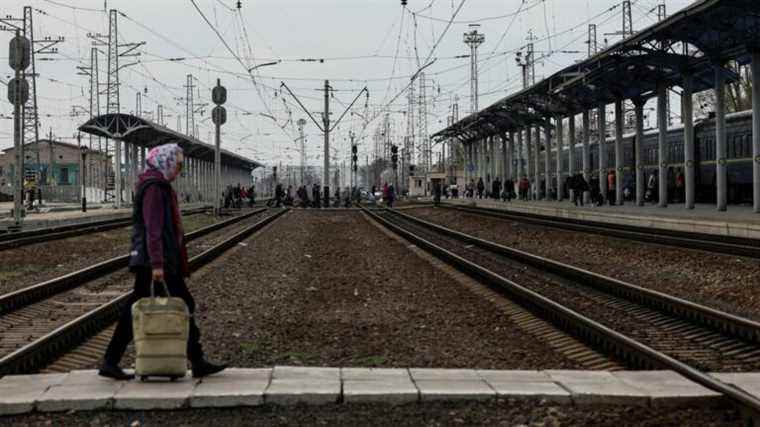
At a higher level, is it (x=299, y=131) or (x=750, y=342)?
(x=299, y=131)

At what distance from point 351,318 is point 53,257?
10.6 m

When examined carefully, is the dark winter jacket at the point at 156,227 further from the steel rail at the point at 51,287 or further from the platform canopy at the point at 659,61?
the platform canopy at the point at 659,61

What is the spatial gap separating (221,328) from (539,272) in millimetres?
7221

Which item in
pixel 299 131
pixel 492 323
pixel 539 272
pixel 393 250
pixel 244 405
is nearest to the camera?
pixel 244 405

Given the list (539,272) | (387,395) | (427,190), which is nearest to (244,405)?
(387,395)

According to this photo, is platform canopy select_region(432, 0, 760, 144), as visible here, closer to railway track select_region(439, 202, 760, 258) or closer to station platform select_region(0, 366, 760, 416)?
railway track select_region(439, 202, 760, 258)

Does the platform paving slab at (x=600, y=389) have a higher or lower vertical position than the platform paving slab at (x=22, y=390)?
lower

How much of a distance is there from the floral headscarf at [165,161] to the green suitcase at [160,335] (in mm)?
890

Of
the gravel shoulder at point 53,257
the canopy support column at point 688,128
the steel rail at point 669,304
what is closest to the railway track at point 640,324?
the steel rail at point 669,304

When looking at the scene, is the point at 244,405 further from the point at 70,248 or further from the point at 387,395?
the point at 70,248

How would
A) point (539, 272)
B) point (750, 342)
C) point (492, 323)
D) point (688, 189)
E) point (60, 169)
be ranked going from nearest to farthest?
point (750, 342) < point (492, 323) < point (539, 272) < point (688, 189) < point (60, 169)

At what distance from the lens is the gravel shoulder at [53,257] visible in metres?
13.7

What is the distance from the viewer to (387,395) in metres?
5.42

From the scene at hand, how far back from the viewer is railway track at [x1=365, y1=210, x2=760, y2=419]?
22.2 ft
